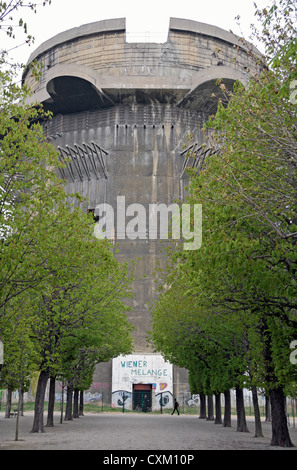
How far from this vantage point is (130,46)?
71938 millimetres

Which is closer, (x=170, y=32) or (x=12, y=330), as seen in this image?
(x=12, y=330)

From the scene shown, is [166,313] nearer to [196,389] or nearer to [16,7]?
[196,389]

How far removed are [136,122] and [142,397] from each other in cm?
3511

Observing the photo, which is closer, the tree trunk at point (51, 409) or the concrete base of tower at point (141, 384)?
the tree trunk at point (51, 409)

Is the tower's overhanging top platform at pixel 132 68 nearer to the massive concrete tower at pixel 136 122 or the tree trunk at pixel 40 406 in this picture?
the massive concrete tower at pixel 136 122

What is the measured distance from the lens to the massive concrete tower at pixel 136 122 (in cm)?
6550

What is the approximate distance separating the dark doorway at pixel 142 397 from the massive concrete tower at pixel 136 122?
0.12 metres

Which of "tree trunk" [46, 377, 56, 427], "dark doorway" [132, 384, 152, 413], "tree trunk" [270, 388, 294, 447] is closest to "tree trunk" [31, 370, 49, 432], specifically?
"tree trunk" [46, 377, 56, 427]

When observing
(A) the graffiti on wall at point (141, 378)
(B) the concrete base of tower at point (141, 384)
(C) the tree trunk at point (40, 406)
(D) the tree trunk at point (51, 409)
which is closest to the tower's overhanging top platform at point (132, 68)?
(B) the concrete base of tower at point (141, 384)

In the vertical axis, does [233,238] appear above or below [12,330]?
above

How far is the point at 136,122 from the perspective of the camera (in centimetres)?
7038

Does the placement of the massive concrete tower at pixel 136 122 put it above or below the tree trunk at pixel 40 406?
above
